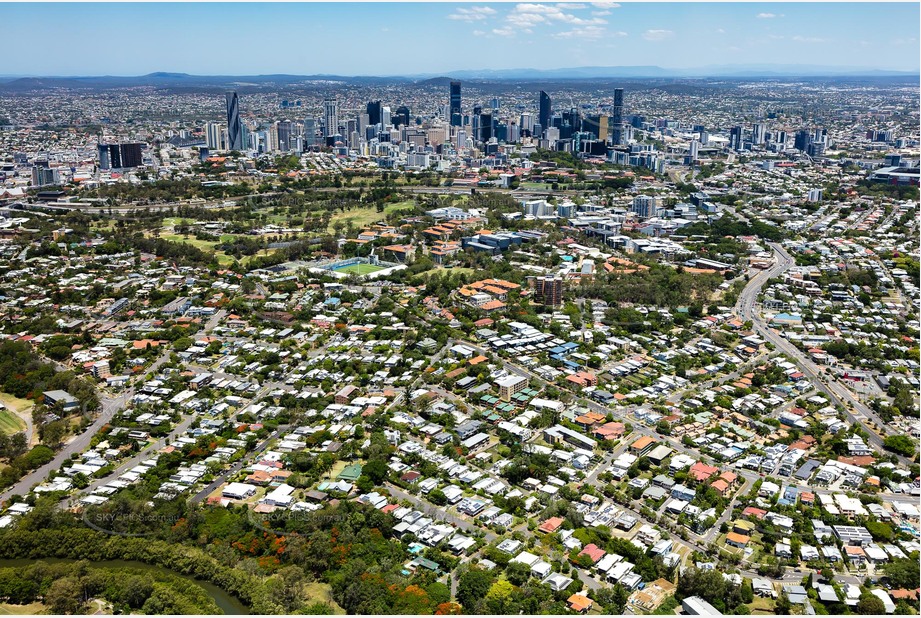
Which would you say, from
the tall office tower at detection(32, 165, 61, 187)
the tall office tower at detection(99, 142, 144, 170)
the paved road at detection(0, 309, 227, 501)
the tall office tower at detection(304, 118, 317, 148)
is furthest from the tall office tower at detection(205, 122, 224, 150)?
the paved road at detection(0, 309, 227, 501)

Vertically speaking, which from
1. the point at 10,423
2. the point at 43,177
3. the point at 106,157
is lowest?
the point at 10,423

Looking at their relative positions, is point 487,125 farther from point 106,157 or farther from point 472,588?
point 472,588

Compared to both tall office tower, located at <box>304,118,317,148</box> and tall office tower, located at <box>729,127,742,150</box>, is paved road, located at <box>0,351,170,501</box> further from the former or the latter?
tall office tower, located at <box>729,127,742,150</box>

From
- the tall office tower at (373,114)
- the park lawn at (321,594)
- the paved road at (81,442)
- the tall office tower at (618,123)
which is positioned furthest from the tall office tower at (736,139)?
the park lawn at (321,594)

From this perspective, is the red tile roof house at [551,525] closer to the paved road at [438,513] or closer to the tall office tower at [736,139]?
the paved road at [438,513]

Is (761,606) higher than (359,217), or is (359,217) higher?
(359,217)

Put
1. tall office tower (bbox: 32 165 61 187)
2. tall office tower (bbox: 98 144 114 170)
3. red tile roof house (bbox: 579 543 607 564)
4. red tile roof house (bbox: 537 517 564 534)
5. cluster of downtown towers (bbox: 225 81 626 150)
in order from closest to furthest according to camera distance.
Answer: red tile roof house (bbox: 579 543 607 564) → red tile roof house (bbox: 537 517 564 534) → tall office tower (bbox: 32 165 61 187) → tall office tower (bbox: 98 144 114 170) → cluster of downtown towers (bbox: 225 81 626 150)

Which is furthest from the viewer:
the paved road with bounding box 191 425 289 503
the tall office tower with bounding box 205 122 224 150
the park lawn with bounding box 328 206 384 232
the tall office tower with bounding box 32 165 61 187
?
the tall office tower with bounding box 205 122 224 150

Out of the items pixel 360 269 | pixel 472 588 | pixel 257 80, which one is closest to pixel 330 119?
pixel 360 269
